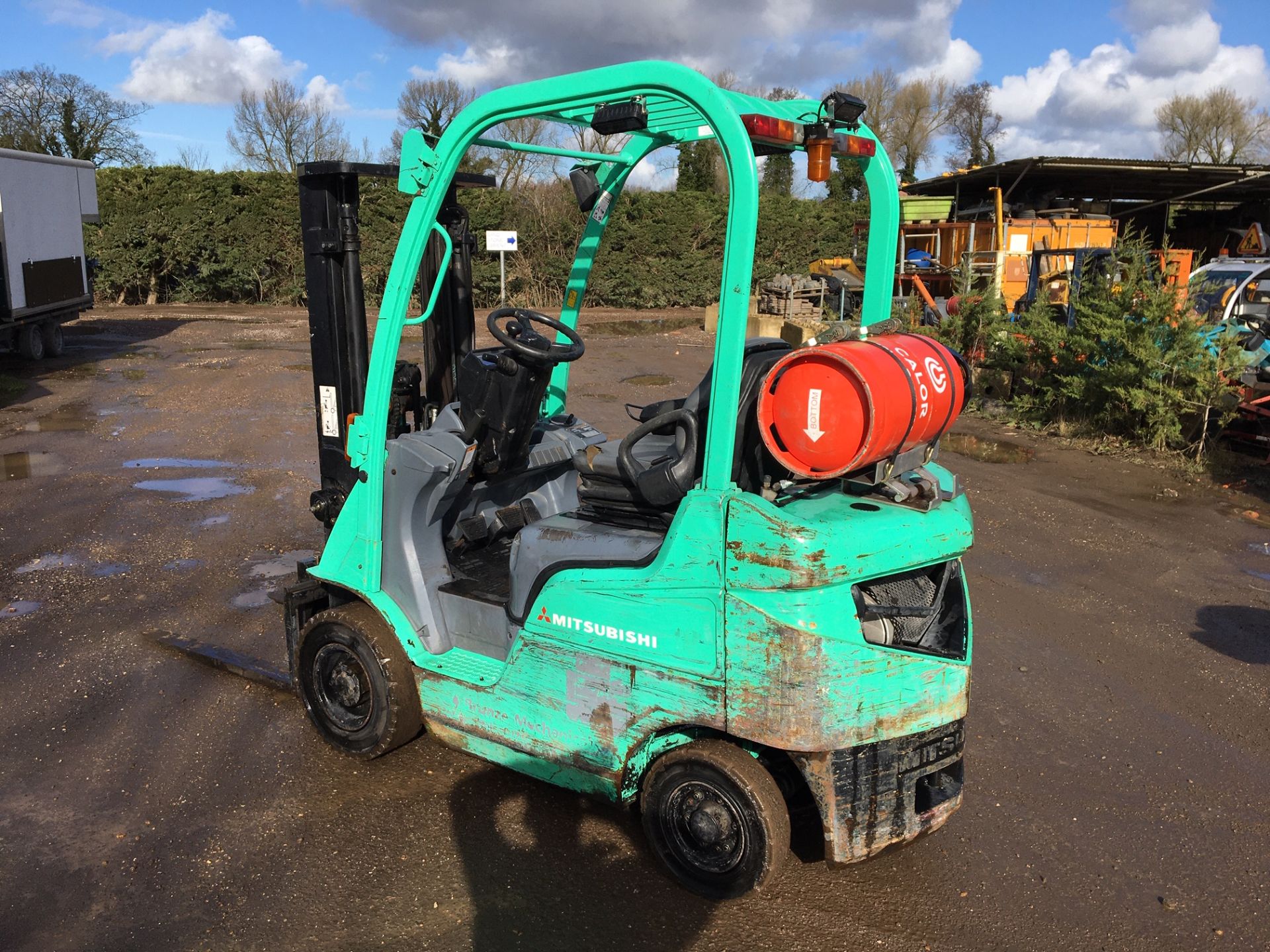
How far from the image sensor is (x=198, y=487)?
340 inches

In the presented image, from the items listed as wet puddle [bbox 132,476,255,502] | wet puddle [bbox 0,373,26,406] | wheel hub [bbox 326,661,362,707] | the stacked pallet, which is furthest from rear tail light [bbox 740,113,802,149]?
the stacked pallet

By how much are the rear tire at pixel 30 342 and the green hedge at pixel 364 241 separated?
27.5 ft

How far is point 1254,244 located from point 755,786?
16292mm

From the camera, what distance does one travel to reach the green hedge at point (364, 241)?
76.9ft

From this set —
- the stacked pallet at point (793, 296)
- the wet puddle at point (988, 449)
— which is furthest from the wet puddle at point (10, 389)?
the stacked pallet at point (793, 296)

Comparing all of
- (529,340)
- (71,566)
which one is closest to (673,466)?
(529,340)

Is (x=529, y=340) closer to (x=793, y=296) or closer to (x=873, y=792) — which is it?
(x=873, y=792)

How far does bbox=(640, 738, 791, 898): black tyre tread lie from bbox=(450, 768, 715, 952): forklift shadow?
0.75 ft

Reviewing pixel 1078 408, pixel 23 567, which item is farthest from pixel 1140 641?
pixel 23 567

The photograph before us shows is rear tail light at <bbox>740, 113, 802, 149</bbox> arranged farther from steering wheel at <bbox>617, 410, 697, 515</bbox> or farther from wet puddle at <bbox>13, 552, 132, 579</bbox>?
wet puddle at <bbox>13, 552, 132, 579</bbox>

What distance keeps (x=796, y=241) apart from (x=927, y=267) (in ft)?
34.2

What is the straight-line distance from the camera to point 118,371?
49.5 feet

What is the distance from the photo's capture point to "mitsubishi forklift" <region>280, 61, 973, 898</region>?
2932 millimetres

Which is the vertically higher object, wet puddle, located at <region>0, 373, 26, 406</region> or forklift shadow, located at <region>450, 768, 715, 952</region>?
wet puddle, located at <region>0, 373, 26, 406</region>
